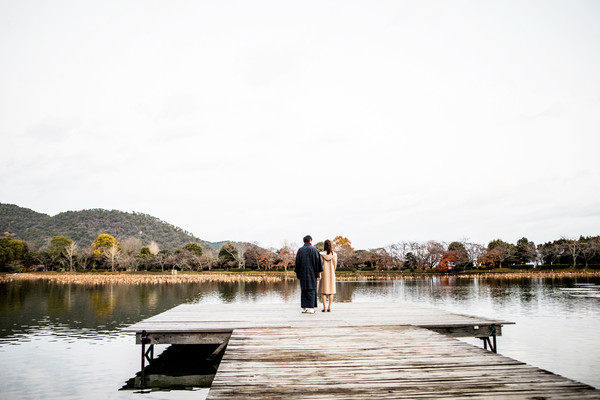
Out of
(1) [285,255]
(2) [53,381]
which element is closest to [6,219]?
(1) [285,255]

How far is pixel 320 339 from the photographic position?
786 cm

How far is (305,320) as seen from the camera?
10914mm

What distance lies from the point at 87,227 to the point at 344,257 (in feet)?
275

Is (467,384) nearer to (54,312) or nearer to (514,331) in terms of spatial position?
(514,331)

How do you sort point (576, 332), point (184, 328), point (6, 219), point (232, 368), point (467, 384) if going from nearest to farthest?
point (467, 384) < point (232, 368) < point (184, 328) < point (576, 332) < point (6, 219)

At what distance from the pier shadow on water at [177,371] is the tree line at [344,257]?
6320 centimetres

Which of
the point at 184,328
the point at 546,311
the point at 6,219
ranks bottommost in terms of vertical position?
the point at 546,311

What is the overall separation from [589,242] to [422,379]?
80464 mm

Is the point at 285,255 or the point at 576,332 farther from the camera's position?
the point at 285,255

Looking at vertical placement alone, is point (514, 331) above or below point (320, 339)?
below

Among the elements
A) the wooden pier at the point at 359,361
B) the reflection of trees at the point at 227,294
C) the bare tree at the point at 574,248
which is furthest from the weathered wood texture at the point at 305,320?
the bare tree at the point at 574,248

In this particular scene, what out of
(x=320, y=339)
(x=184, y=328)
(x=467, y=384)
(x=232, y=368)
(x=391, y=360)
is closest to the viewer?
(x=467, y=384)

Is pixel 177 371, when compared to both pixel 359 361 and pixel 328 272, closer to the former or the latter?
pixel 328 272

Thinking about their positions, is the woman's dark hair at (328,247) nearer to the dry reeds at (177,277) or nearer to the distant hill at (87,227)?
the dry reeds at (177,277)
